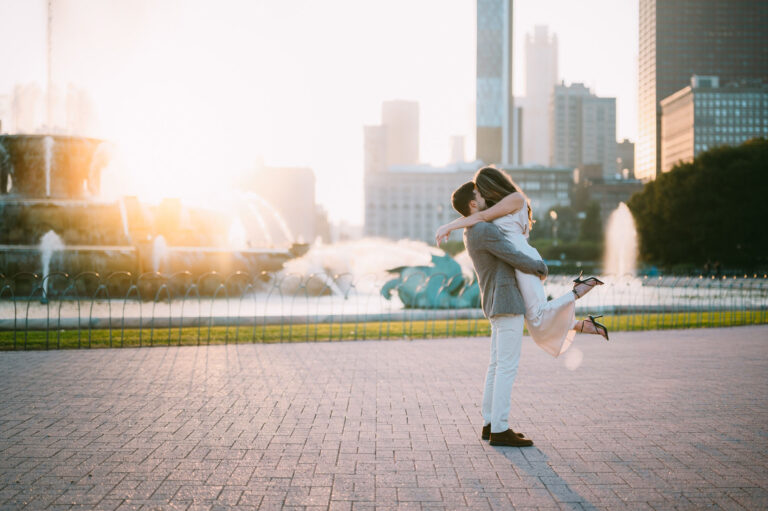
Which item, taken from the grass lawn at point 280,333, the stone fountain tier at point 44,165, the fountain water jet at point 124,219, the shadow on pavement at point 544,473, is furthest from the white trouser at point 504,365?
the stone fountain tier at point 44,165

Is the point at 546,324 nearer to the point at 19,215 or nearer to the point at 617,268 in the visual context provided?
the point at 19,215

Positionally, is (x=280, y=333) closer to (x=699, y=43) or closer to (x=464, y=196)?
(x=464, y=196)

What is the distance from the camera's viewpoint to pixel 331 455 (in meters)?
4.77

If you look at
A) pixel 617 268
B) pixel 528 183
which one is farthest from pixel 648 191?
pixel 528 183

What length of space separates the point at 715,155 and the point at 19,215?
1735 inches

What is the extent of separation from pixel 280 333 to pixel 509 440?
8.12m

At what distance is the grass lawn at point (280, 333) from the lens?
1115 centimetres

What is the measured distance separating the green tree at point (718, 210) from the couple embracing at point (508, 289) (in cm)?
4537

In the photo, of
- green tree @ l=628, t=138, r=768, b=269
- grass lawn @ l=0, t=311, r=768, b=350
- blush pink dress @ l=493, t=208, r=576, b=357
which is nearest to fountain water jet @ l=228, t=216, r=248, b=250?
grass lawn @ l=0, t=311, r=768, b=350

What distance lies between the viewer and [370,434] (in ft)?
17.6

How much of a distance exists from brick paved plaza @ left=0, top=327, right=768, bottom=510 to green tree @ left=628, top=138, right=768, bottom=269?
1596 inches

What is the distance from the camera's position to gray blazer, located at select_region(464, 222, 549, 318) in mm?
4945

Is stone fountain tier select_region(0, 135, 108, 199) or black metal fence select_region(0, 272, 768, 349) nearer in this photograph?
black metal fence select_region(0, 272, 768, 349)

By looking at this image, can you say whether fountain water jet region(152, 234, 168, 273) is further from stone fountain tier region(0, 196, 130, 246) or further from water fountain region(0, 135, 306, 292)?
stone fountain tier region(0, 196, 130, 246)
